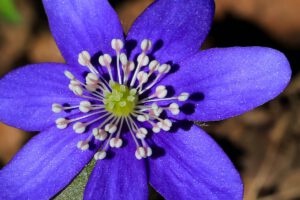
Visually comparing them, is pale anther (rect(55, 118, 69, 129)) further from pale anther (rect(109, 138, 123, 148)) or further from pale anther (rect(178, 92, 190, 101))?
pale anther (rect(178, 92, 190, 101))

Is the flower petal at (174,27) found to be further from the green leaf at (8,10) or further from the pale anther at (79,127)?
the green leaf at (8,10)

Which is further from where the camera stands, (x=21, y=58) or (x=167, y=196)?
(x=21, y=58)

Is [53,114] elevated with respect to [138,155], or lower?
elevated

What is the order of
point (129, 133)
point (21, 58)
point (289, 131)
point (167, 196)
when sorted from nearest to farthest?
point (167, 196)
point (129, 133)
point (289, 131)
point (21, 58)

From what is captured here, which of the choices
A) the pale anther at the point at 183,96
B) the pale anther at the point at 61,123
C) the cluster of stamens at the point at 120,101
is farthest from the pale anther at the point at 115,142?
the pale anther at the point at 183,96

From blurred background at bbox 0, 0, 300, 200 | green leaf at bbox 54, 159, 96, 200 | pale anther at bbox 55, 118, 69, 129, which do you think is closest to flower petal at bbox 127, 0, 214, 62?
pale anther at bbox 55, 118, 69, 129

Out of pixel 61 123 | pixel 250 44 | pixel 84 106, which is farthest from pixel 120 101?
pixel 250 44

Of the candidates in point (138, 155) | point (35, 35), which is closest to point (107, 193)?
point (138, 155)

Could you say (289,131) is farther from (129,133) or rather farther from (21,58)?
(21,58)
